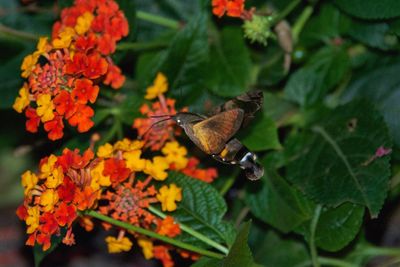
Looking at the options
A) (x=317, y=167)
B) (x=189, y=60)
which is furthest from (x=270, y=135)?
(x=189, y=60)

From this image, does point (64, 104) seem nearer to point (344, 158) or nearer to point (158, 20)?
point (158, 20)

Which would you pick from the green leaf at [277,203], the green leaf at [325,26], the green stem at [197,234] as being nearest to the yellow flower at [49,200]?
the green stem at [197,234]

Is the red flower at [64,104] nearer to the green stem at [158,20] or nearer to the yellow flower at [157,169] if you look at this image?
the yellow flower at [157,169]

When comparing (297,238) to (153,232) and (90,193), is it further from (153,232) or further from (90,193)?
(90,193)

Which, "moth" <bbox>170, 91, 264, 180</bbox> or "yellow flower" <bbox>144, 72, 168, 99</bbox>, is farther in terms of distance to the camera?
"yellow flower" <bbox>144, 72, 168, 99</bbox>

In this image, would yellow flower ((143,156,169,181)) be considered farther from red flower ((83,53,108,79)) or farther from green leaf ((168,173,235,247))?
red flower ((83,53,108,79))

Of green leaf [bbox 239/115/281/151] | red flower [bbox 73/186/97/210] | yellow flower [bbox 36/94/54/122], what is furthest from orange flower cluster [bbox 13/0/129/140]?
green leaf [bbox 239/115/281/151]
